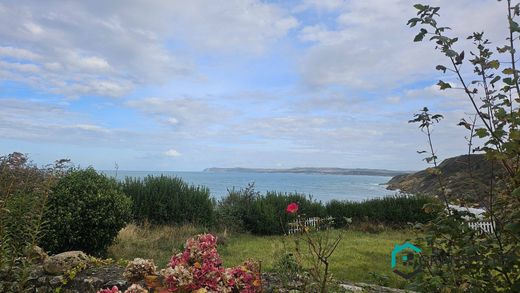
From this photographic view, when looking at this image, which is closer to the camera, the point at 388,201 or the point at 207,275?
the point at 207,275

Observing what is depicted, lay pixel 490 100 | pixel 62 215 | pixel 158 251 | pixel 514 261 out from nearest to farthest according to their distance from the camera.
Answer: pixel 514 261
pixel 490 100
pixel 62 215
pixel 158 251

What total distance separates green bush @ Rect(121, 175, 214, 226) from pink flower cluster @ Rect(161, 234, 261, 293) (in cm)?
963

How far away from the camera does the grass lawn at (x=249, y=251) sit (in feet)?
23.6

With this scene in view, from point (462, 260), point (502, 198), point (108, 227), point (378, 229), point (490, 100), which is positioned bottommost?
point (378, 229)

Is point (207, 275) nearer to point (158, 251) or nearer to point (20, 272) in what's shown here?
point (20, 272)

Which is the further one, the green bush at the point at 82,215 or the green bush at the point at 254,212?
the green bush at the point at 254,212

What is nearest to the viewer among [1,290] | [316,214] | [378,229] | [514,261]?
[514,261]

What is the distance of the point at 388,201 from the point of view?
16.4 metres

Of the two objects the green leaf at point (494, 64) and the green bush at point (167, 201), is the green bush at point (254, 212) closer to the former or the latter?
the green bush at point (167, 201)

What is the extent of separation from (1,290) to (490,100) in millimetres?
4283

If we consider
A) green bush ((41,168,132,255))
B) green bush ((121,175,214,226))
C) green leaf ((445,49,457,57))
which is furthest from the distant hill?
green bush ((121,175,214,226))

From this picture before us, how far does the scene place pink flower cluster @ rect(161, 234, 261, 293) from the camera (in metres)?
1.78

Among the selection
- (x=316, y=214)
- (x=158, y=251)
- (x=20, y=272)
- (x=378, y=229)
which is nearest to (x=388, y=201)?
(x=378, y=229)

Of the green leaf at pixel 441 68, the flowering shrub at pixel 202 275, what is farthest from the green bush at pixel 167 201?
the green leaf at pixel 441 68
